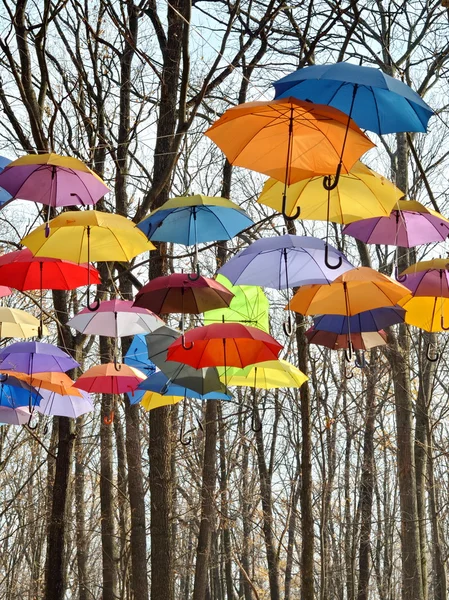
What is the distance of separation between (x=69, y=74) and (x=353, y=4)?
6.72 metres

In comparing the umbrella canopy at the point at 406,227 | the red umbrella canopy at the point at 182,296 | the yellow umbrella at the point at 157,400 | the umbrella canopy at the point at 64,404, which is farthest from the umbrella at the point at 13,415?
the umbrella canopy at the point at 406,227

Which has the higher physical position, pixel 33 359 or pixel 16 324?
pixel 16 324

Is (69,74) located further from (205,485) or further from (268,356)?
(205,485)

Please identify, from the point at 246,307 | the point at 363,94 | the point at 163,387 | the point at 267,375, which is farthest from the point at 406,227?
the point at 163,387

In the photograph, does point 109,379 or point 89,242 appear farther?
point 109,379

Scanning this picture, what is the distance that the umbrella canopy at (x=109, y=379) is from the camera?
8.10 metres

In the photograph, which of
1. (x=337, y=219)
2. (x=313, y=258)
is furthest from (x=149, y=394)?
(x=337, y=219)

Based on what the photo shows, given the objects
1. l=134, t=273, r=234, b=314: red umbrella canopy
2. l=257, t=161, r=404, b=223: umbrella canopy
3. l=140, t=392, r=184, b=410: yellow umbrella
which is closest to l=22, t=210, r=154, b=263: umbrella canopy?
l=134, t=273, r=234, b=314: red umbrella canopy

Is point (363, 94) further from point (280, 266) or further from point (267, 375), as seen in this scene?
point (267, 375)

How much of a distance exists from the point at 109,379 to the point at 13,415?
4.49 ft

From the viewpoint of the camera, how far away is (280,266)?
22.1 ft

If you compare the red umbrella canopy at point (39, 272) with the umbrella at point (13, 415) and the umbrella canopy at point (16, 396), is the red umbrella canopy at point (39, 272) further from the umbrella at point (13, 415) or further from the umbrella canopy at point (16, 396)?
the umbrella at point (13, 415)

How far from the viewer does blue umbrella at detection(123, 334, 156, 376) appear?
353 inches

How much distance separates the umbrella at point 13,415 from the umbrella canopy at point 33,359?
130cm
